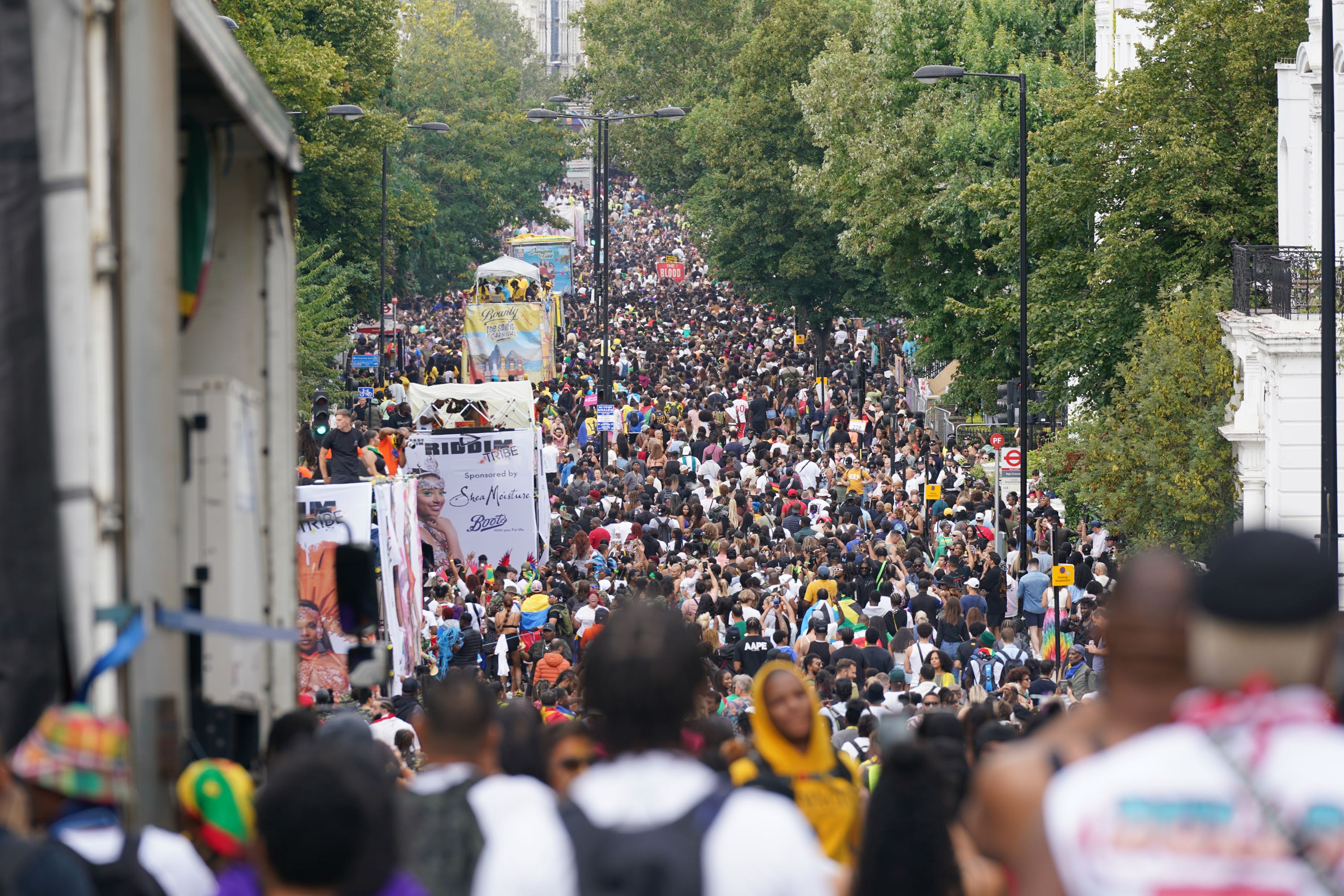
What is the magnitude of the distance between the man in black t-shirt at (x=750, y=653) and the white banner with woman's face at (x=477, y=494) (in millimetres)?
7182

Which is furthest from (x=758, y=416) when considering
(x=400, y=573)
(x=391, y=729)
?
(x=391, y=729)

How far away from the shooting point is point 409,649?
17.2 meters

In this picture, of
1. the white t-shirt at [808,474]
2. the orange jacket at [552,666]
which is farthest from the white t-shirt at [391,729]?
the white t-shirt at [808,474]

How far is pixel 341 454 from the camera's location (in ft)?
65.6

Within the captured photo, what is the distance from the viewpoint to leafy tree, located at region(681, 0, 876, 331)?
52.5m

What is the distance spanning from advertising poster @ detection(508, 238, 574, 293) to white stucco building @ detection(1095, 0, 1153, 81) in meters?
28.0

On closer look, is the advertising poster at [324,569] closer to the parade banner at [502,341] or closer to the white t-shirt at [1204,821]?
the white t-shirt at [1204,821]

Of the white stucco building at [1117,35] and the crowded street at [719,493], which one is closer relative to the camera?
the crowded street at [719,493]

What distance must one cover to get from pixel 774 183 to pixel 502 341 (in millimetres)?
14372

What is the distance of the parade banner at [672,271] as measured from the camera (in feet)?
247

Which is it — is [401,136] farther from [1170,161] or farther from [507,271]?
[1170,161]

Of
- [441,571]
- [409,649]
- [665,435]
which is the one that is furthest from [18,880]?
[665,435]

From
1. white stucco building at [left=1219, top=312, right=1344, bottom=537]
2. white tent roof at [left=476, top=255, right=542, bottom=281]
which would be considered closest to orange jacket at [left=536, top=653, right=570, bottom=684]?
white stucco building at [left=1219, top=312, right=1344, bottom=537]

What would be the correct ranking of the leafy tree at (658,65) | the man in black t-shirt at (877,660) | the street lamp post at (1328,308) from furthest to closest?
the leafy tree at (658,65) → the street lamp post at (1328,308) → the man in black t-shirt at (877,660)
